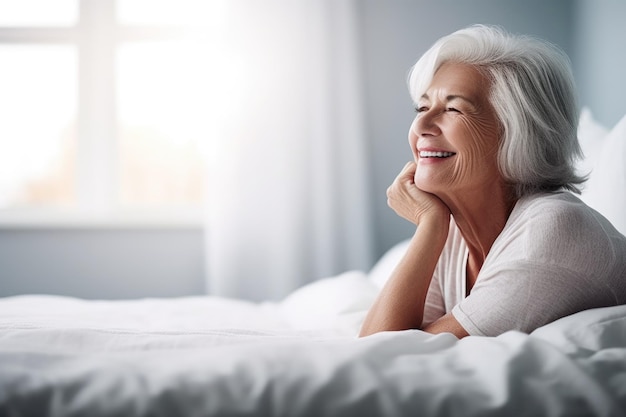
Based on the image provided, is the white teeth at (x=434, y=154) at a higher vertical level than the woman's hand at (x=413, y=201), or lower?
higher

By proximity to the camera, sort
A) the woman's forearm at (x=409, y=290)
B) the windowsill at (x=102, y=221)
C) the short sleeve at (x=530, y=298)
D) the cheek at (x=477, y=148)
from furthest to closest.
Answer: the windowsill at (x=102, y=221)
the cheek at (x=477, y=148)
the woman's forearm at (x=409, y=290)
the short sleeve at (x=530, y=298)

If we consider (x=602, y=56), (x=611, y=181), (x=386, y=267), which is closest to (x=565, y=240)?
(x=611, y=181)

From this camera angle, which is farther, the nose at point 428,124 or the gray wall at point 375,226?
the gray wall at point 375,226

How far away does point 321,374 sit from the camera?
33.8 inches

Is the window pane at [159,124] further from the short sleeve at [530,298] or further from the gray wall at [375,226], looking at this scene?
the short sleeve at [530,298]

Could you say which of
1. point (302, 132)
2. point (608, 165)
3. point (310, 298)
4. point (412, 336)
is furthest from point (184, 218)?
point (412, 336)

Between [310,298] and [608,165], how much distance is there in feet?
2.89

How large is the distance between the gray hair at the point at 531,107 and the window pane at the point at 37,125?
291 centimetres

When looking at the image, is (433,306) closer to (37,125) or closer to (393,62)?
(393,62)

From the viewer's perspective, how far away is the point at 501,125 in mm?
1365

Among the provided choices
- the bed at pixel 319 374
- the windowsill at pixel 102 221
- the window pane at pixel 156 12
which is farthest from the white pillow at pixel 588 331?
the window pane at pixel 156 12

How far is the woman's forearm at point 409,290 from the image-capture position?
124cm

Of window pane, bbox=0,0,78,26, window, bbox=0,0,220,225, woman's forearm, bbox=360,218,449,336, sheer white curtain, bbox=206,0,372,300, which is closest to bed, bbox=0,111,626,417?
woman's forearm, bbox=360,218,449,336

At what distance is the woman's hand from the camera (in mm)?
1433
